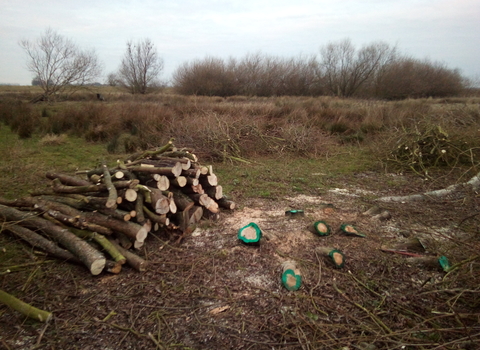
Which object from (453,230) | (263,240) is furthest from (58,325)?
(453,230)

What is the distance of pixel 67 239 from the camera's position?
352 centimetres

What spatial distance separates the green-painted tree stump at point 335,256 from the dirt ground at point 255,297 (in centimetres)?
6

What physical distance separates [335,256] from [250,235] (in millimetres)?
1040

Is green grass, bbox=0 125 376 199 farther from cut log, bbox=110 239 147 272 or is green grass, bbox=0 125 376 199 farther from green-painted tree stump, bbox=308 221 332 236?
cut log, bbox=110 239 147 272

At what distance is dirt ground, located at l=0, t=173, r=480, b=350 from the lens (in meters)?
2.50

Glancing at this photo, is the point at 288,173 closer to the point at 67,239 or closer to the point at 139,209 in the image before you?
the point at 139,209

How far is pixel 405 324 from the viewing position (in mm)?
2658

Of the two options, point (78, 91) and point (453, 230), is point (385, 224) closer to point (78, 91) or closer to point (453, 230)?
point (453, 230)

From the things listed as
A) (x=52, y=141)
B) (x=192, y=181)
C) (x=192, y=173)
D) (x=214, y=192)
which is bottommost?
(x=52, y=141)

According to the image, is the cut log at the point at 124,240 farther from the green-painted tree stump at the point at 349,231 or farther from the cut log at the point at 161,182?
the green-painted tree stump at the point at 349,231

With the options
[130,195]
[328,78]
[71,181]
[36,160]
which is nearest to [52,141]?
[36,160]

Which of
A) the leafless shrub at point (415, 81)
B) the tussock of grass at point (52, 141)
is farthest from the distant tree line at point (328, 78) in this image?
the tussock of grass at point (52, 141)

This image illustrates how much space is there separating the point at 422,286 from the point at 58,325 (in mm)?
3393

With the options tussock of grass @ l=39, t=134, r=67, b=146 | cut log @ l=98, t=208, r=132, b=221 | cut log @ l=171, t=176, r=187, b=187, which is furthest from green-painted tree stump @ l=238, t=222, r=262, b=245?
tussock of grass @ l=39, t=134, r=67, b=146
